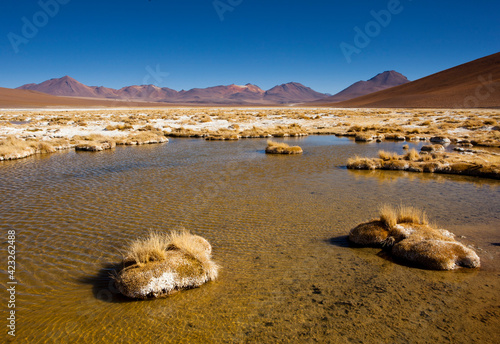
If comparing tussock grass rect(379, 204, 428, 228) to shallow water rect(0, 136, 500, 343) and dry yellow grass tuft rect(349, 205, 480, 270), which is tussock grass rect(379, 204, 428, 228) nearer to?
dry yellow grass tuft rect(349, 205, 480, 270)

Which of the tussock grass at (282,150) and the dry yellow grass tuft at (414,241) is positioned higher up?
the dry yellow grass tuft at (414,241)

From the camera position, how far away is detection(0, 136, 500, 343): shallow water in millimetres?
4176

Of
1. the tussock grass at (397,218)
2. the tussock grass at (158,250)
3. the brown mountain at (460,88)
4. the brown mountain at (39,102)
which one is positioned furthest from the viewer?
the brown mountain at (39,102)

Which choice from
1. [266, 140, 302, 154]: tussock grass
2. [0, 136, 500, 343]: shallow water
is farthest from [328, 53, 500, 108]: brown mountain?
[0, 136, 500, 343]: shallow water

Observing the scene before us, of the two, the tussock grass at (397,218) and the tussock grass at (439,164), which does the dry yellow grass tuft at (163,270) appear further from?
the tussock grass at (439,164)

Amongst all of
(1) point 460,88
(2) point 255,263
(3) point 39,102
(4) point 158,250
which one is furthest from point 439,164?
(3) point 39,102

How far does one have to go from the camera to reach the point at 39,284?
16.7ft

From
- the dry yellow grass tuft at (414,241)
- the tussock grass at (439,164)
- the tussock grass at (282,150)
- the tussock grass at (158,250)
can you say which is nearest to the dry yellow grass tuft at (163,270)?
the tussock grass at (158,250)

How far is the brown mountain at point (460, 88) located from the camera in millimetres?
66938

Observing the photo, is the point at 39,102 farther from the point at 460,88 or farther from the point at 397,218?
the point at 460,88

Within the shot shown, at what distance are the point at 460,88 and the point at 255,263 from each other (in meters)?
92.0

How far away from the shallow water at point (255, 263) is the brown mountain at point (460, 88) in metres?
69.3

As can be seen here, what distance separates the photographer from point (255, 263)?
5.85m

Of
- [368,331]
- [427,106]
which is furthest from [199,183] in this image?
[427,106]
